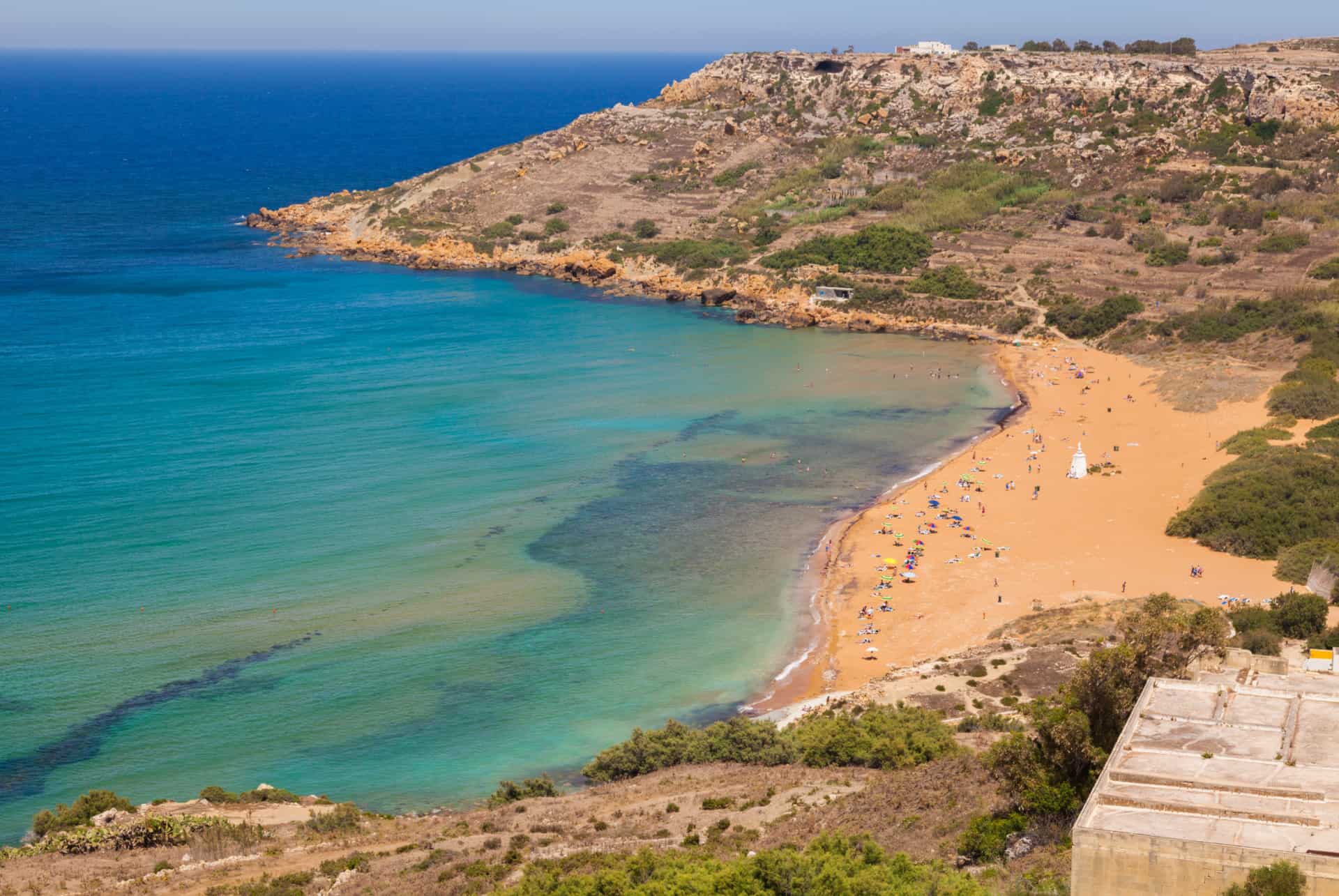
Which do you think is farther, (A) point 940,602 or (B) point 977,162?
(B) point 977,162

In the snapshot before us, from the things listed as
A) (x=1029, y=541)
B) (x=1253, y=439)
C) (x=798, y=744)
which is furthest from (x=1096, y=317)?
(x=798, y=744)

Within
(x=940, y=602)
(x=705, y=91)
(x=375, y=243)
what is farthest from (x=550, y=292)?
(x=940, y=602)

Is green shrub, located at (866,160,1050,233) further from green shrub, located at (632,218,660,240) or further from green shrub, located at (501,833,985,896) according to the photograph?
green shrub, located at (501,833,985,896)

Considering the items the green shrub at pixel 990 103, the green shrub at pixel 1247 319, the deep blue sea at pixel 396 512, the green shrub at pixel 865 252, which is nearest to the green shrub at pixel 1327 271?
the green shrub at pixel 1247 319

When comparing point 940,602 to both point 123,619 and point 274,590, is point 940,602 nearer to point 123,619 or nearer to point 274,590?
point 274,590

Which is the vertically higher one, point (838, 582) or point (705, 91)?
point (705, 91)

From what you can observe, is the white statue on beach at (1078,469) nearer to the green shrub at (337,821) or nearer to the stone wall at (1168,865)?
the green shrub at (337,821)

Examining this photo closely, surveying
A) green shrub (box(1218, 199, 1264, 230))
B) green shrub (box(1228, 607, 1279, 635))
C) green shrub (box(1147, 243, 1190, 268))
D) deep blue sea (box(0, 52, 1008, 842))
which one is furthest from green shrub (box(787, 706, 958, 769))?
green shrub (box(1218, 199, 1264, 230))
